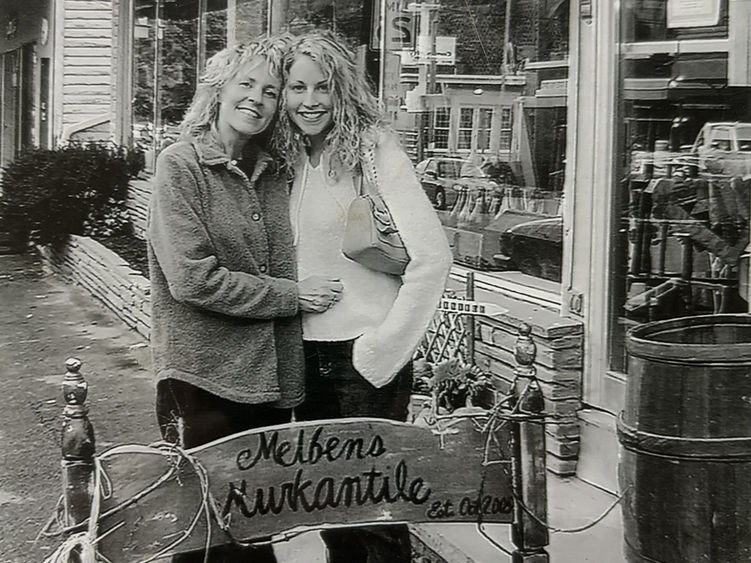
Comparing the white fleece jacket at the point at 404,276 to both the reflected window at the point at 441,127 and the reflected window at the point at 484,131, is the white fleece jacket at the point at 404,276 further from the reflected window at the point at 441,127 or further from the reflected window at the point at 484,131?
the reflected window at the point at 484,131

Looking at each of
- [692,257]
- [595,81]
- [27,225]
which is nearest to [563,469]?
[692,257]

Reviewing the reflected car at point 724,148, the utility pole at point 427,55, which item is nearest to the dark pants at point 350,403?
the utility pole at point 427,55

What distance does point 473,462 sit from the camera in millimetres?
3070

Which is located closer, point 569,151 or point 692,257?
point 692,257

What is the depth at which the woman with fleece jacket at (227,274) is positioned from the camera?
9.44 ft

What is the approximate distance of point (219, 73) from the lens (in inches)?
114

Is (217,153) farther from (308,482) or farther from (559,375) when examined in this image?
(559,375)

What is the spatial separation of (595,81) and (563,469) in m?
1.35

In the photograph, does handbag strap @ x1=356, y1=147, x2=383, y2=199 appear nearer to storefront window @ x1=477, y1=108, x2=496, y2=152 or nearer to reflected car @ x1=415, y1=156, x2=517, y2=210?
reflected car @ x1=415, y1=156, x2=517, y2=210

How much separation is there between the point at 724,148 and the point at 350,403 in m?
1.44

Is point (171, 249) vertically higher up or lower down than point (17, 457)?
higher up

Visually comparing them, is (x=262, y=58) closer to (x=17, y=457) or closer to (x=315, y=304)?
(x=315, y=304)

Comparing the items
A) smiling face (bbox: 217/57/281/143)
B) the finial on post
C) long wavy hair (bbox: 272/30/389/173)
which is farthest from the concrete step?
smiling face (bbox: 217/57/281/143)

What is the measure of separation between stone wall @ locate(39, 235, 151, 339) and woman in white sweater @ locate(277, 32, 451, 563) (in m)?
0.49
